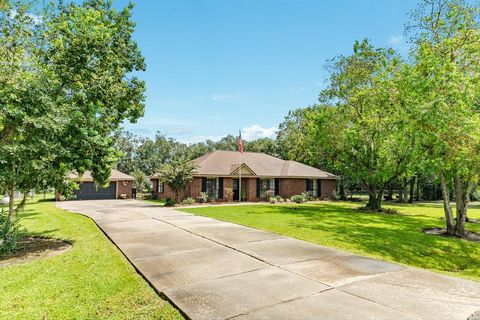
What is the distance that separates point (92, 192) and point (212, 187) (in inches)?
613

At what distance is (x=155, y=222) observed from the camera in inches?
621

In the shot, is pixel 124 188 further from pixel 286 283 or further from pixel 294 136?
pixel 286 283

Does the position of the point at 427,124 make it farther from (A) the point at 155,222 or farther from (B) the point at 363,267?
(A) the point at 155,222

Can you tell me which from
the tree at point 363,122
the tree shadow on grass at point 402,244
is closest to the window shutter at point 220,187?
the tree at point 363,122

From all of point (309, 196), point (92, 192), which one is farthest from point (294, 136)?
point (92, 192)

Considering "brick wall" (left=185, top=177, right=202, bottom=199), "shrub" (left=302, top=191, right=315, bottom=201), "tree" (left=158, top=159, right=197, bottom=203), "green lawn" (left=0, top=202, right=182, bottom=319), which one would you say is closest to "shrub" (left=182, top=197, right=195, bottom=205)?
"tree" (left=158, top=159, right=197, bottom=203)

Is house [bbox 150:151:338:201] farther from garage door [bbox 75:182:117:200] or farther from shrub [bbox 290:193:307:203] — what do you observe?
garage door [bbox 75:182:117:200]

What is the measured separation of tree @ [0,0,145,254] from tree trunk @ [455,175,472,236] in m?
15.7

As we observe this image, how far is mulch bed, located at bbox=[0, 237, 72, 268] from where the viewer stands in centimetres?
912

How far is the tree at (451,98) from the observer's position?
12727 millimetres

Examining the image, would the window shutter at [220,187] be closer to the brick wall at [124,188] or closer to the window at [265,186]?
the window at [265,186]

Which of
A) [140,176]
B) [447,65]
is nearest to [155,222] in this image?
[447,65]

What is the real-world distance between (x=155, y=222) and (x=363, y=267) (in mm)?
10646

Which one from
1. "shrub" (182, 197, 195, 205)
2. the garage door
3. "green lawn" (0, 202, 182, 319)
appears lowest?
"green lawn" (0, 202, 182, 319)
